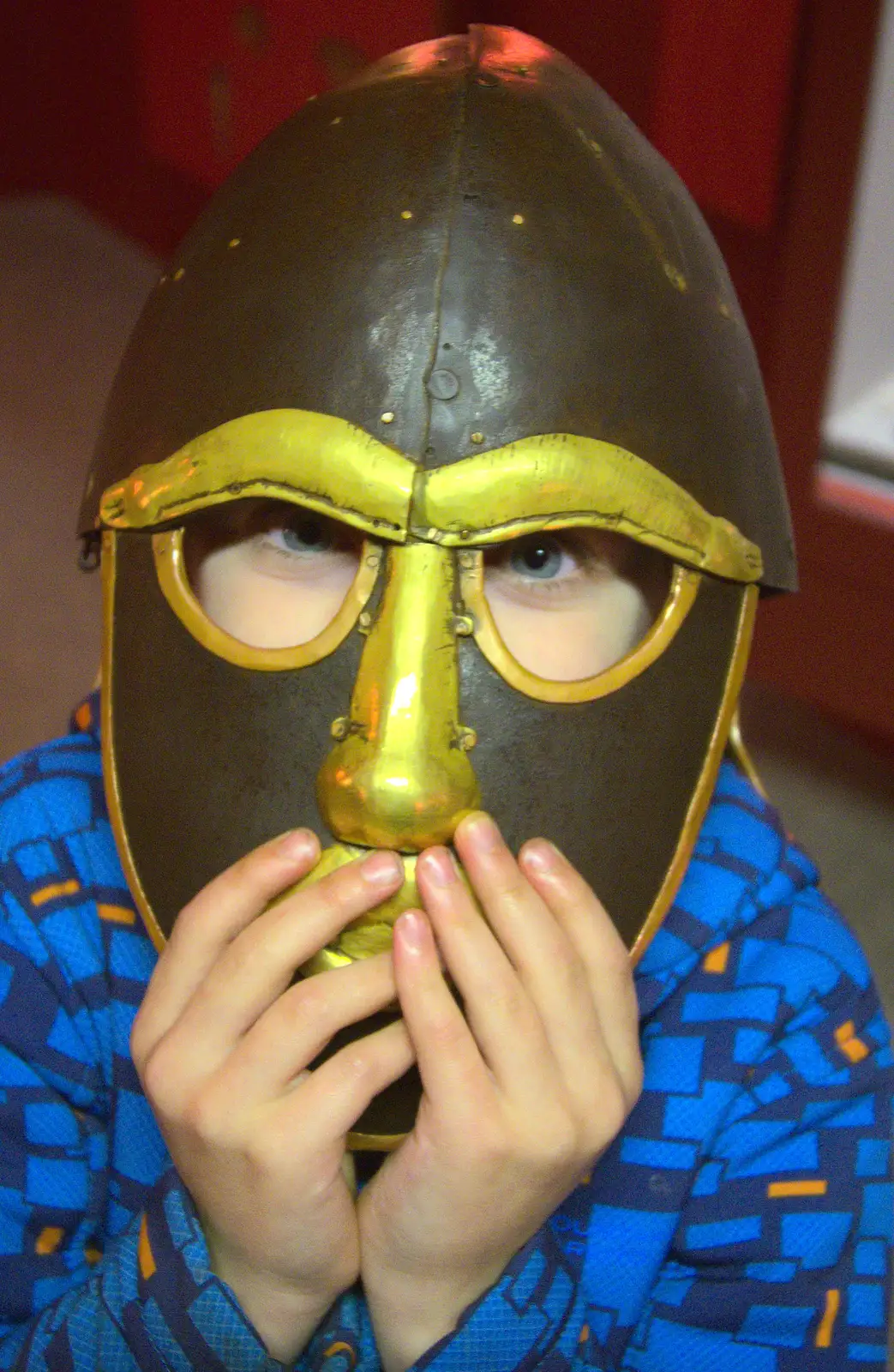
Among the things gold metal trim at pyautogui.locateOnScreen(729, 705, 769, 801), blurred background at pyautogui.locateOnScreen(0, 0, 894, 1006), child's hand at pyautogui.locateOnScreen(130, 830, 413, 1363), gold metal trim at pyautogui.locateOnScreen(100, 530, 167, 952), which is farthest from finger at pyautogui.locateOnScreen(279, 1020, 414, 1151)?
blurred background at pyautogui.locateOnScreen(0, 0, 894, 1006)

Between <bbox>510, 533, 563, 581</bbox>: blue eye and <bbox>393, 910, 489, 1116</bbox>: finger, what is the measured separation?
17 centimetres

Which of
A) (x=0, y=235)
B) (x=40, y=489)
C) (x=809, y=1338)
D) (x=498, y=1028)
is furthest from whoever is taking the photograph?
(x=0, y=235)

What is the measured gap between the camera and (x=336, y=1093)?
2.16 ft

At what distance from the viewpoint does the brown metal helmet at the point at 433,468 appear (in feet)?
2.20

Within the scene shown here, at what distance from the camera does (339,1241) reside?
2.27 ft

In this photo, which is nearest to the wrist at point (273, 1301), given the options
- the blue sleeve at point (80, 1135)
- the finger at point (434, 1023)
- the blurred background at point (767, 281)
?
the blue sleeve at point (80, 1135)

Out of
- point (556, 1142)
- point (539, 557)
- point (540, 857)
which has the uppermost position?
point (539, 557)

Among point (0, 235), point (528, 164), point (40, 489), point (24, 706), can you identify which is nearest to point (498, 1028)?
point (528, 164)

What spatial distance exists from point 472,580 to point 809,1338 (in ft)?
1.32

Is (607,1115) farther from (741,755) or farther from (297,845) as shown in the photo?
(741,755)

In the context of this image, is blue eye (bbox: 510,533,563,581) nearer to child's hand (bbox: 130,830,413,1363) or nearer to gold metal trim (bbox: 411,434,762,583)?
gold metal trim (bbox: 411,434,762,583)

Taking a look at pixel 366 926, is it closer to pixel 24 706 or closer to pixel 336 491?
pixel 336 491

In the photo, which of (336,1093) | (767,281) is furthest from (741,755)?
(767,281)

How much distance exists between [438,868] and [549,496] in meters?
0.16
